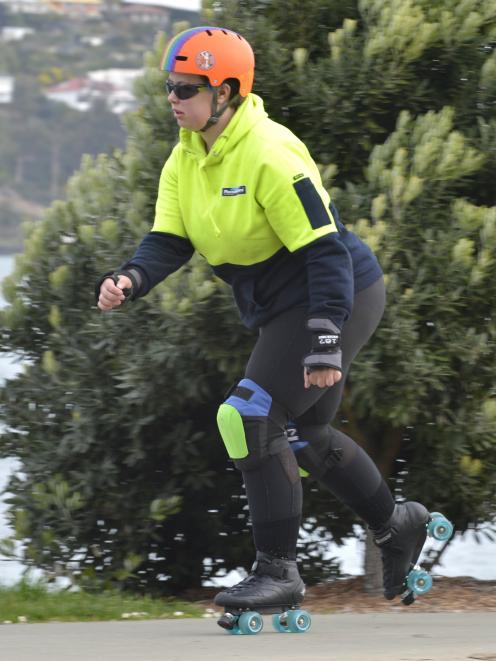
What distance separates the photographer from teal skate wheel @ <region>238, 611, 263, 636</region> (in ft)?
14.0

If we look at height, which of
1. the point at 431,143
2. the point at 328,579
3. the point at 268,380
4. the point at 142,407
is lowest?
the point at 328,579

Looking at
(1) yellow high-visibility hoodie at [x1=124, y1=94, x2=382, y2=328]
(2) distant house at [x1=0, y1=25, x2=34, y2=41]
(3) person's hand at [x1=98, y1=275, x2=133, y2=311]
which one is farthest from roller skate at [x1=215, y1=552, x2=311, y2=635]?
(2) distant house at [x1=0, y1=25, x2=34, y2=41]

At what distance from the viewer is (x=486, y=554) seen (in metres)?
7.59

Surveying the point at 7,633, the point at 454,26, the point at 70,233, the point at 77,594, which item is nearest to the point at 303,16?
the point at 454,26

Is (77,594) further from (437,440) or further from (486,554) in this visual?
(486,554)

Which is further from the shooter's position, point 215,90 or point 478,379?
point 478,379

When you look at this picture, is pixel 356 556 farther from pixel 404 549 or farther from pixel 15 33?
pixel 15 33

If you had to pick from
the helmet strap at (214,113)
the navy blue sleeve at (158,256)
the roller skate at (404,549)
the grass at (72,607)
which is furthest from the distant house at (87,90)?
the helmet strap at (214,113)

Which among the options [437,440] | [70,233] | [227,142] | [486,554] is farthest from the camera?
[486,554]

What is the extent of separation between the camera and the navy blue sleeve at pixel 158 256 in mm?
4473

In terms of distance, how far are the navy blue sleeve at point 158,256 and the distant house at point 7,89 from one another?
1566 inches

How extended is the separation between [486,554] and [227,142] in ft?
13.6

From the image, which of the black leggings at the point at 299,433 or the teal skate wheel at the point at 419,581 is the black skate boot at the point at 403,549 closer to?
the teal skate wheel at the point at 419,581

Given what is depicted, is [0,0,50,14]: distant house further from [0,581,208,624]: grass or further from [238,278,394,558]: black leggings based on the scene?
[238,278,394,558]: black leggings
